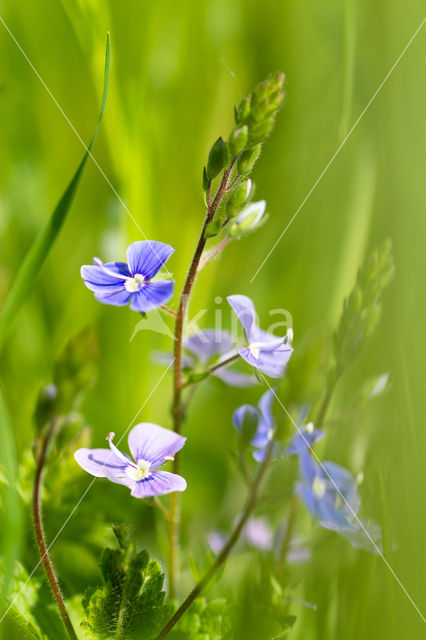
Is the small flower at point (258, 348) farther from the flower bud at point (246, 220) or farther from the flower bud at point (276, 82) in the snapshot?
the flower bud at point (276, 82)

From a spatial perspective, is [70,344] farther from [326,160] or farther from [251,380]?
[326,160]

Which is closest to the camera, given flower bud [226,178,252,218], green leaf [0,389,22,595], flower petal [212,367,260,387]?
green leaf [0,389,22,595]

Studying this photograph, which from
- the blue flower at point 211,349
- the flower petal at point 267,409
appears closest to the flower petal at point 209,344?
the blue flower at point 211,349

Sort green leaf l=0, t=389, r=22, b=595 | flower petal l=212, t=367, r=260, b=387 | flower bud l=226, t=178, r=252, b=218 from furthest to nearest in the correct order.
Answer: flower petal l=212, t=367, r=260, b=387
flower bud l=226, t=178, r=252, b=218
green leaf l=0, t=389, r=22, b=595

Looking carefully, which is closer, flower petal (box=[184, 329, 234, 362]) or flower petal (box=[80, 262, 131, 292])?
flower petal (box=[80, 262, 131, 292])

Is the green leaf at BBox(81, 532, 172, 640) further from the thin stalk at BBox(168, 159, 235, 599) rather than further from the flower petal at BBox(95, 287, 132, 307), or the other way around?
the flower petal at BBox(95, 287, 132, 307)

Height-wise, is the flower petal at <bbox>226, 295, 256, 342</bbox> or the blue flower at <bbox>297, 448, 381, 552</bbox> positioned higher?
the flower petal at <bbox>226, 295, 256, 342</bbox>

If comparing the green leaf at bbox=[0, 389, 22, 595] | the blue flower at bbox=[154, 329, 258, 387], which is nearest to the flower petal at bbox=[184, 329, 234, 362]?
the blue flower at bbox=[154, 329, 258, 387]
